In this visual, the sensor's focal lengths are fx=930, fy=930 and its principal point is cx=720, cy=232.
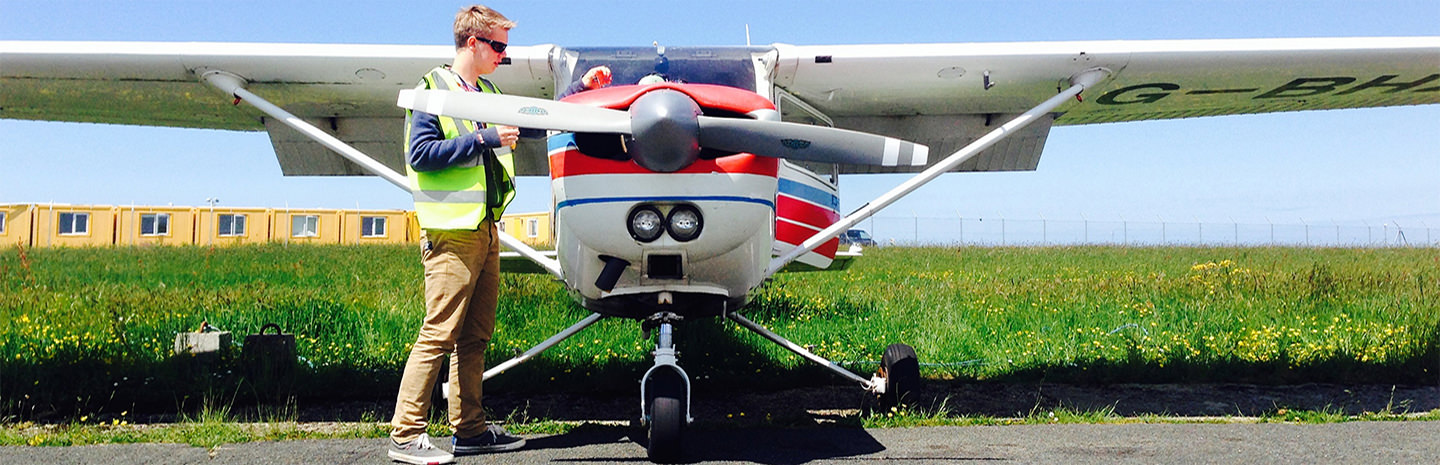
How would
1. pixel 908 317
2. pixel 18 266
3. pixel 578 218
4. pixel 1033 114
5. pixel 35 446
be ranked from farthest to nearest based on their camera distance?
1. pixel 18 266
2. pixel 908 317
3. pixel 1033 114
4. pixel 35 446
5. pixel 578 218

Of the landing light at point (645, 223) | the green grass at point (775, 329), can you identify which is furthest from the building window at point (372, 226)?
the landing light at point (645, 223)

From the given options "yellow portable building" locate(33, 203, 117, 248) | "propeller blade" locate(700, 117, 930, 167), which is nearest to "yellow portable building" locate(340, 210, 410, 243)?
"yellow portable building" locate(33, 203, 117, 248)

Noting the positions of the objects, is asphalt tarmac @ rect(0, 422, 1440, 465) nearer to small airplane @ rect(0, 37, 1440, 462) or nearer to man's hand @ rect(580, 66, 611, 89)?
small airplane @ rect(0, 37, 1440, 462)

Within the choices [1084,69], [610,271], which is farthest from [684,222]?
[1084,69]

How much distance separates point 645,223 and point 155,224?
37541mm

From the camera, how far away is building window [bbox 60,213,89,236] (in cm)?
3203

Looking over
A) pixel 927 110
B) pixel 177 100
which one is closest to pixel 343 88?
pixel 177 100

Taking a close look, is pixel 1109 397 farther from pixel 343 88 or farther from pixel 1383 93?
pixel 343 88

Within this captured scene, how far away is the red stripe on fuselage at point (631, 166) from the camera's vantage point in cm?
330

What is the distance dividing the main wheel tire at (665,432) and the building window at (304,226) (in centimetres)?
3764

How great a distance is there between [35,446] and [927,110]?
16.1 ft

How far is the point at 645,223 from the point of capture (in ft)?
11.0

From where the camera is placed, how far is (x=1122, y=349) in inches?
249

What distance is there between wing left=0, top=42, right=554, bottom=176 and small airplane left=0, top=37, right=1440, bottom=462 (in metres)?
0.02
